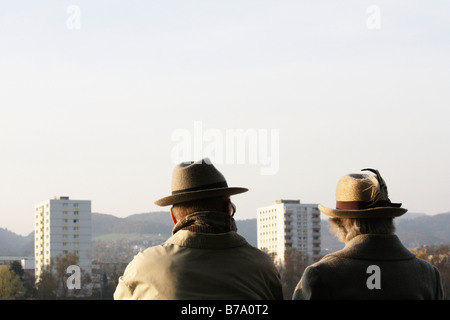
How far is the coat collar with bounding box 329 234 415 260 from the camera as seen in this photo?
18.2 ft

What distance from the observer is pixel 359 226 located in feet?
18.7

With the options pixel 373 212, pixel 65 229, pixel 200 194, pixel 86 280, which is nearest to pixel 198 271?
pixel 200 194

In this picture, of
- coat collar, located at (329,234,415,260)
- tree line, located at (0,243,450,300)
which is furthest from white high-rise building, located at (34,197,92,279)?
coat collar, located at (329,234,415,260)

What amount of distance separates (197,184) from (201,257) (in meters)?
0.45

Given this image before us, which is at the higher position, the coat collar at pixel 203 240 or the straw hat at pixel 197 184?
the straw hat at pixel 197 184

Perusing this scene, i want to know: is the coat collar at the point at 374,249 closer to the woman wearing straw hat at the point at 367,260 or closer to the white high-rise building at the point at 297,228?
the woman wearing straw hat at the point at 367,260

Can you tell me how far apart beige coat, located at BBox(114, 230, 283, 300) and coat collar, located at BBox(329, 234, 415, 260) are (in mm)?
778

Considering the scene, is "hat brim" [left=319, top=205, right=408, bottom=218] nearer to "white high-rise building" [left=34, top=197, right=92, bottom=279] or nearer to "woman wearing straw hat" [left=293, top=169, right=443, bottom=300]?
"woman wearing straw hat" [left=293, top=169, right=443, bottom=300]

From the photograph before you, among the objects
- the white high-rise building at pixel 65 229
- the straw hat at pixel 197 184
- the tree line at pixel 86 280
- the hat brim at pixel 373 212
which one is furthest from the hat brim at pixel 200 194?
the white high-rise building at pixel 65 229

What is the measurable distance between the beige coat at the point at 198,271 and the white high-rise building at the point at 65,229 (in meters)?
176

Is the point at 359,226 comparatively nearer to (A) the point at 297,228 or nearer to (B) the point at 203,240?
(B) the point at 203,240

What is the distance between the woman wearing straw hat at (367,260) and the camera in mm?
5449

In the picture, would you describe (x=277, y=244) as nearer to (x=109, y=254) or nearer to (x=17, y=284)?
(x=109, y=254)
